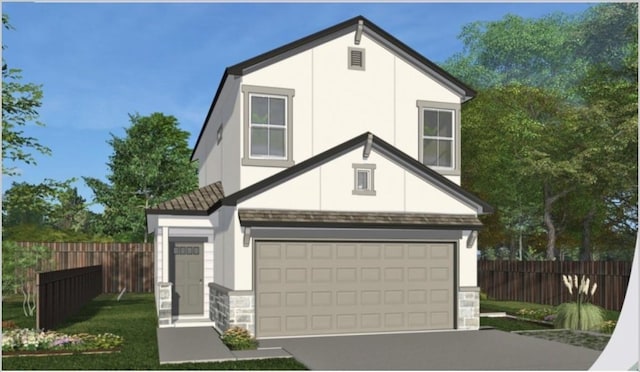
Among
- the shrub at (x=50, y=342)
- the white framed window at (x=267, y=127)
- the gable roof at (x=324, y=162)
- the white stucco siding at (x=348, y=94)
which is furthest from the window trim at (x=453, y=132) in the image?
the shrub at (x=50, y=342)

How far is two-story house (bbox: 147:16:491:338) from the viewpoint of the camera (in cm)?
1529

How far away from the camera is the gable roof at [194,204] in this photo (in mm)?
17312

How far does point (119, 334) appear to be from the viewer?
51.7ft

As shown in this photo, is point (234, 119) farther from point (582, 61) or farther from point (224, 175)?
point (582, 61)

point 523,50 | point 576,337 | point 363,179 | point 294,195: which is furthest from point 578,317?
point 523,50

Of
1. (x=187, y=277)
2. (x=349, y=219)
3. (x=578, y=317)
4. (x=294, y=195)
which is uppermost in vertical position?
(x=294, y=195)

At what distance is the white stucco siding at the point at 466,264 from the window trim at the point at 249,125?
17.2ft

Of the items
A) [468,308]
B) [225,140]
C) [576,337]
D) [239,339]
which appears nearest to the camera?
[239,339]

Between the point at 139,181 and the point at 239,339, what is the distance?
1131 inches

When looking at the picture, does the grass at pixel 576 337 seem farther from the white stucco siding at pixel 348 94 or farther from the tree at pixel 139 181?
the tree at pixel 139 181

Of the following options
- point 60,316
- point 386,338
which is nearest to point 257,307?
point 386,338

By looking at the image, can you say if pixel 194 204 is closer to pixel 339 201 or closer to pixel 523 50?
pixel 339 201

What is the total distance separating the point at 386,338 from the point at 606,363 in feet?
16.9

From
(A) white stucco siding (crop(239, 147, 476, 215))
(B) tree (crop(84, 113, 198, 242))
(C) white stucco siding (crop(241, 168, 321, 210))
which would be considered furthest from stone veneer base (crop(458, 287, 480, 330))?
(B) tree (crop(84, 113, 198, 242))
